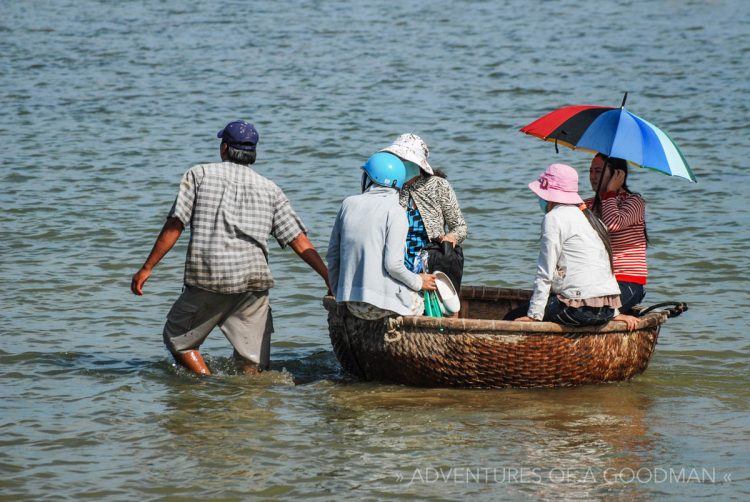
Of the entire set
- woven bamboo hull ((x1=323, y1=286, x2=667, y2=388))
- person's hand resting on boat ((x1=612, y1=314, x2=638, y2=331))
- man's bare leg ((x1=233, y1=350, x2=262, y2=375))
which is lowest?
man's bare leg ((x1=233, y1=350, x2=262, y2=375))

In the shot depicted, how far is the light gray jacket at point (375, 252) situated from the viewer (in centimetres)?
732

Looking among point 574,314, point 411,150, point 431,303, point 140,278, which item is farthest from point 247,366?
point 574,314

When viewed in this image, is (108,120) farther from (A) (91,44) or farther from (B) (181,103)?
(A) (91,44)

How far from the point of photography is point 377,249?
24.1ft

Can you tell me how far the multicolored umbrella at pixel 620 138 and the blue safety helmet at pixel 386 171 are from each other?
125cm

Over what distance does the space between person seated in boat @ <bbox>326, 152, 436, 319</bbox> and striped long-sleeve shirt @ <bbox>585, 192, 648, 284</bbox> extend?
4.36 feet

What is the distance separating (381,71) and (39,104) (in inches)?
261

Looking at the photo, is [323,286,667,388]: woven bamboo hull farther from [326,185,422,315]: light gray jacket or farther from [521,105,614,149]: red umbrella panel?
[521,105,614,149]: red umbrella panel

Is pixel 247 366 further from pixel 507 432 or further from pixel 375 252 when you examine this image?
pixel 507 432

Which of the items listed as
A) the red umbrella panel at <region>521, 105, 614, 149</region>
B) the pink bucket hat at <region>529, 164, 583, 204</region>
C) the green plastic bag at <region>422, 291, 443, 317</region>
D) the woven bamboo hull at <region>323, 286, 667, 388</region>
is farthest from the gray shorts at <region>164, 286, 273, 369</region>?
the red umbrella panel at <region>521, 105, 614, 149</region>

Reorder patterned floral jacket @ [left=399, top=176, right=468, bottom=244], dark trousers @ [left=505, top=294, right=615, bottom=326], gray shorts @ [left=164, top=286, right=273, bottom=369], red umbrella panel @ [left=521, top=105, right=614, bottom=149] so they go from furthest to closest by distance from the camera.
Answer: patterned floral jacket @ [left=399, top=176, right=468, bottom=244], red umbrella panel @ [left=521, top=105, right=614, bottom=149], gray shorts @ [left=164, top=286, right=273, bottom=369], dark trousers @ [left=505, top=294, right=615, bottom=326]

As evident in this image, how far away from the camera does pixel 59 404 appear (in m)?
7.73

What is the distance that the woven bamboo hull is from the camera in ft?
24.6

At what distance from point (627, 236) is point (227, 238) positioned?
255 cm
